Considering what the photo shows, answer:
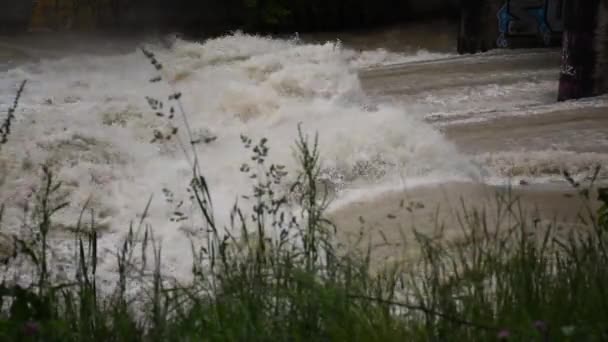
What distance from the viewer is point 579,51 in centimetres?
1273

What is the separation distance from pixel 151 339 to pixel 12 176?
700 cm

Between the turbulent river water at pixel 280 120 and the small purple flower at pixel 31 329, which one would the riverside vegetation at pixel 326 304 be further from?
the turbulent river water at pixel 280 120

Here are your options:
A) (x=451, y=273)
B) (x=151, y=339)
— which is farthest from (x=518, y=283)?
(x=151, y=339)

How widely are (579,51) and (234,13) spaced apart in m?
9.15

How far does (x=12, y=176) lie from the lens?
9.50 meters

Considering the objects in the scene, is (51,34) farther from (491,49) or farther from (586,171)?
(586,171)

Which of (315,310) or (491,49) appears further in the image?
(491,49)

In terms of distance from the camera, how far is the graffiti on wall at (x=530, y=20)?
1661 cm

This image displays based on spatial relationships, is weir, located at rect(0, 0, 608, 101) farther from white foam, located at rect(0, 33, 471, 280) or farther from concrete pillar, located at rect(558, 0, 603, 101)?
white foam, located at rect(0, 33, 471, 280)

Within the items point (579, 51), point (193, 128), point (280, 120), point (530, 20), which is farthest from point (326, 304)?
point (530, 20)

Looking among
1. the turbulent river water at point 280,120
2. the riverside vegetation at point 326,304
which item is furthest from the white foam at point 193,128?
the riverside vegetation at point 326,304

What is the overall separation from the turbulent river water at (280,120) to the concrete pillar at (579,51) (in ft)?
1.08

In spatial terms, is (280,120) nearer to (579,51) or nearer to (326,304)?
(579,51)

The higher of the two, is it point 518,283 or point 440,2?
point 440,2
